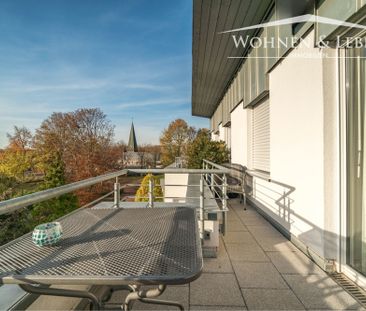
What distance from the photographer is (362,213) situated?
6.89ft

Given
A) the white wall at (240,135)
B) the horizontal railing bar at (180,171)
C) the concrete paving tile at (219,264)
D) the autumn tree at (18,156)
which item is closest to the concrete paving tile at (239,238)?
the concrete paving tile at (219,264)

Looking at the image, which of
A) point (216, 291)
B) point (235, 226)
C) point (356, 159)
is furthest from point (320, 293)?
point (235, 226)

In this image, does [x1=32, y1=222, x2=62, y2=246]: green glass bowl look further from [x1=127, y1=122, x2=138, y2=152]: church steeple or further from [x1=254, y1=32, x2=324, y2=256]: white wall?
[x1=127, y1=122, x2=138, y2=152]: church steeple

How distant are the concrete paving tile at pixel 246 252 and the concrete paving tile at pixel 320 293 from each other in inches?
17.5

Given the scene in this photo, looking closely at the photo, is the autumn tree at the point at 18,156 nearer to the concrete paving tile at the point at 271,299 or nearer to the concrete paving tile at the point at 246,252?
the concrete paving tile at the point at 246,252

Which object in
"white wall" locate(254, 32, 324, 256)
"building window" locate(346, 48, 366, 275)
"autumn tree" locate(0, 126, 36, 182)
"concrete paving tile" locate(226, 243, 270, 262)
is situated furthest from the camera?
"autumn tree" locate(0, 126, 36, 182)

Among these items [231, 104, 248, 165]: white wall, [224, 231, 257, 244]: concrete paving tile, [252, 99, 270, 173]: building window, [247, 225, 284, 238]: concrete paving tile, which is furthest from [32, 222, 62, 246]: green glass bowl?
[231, 104, 248, 165]: white wall

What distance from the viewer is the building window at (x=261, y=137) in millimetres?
4824

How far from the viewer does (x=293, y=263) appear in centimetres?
260

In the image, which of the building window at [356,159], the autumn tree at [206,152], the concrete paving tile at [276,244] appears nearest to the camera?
the building window at [356,159]

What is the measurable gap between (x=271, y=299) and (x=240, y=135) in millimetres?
5232

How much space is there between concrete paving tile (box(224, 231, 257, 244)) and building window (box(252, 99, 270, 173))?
1690 mm

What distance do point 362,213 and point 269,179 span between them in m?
2.12

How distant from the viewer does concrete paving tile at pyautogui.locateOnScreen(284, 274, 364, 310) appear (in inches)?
73.5
